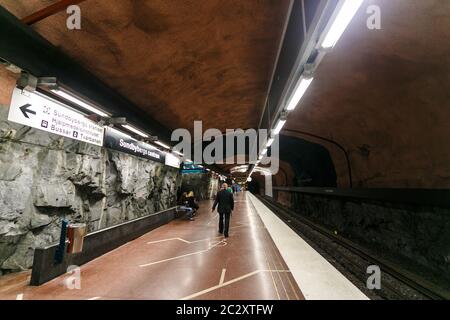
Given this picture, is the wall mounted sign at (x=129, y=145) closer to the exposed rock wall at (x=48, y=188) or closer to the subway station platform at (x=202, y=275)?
the exposed rock wall at (x=48, y=188)

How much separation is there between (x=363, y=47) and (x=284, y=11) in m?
1.83

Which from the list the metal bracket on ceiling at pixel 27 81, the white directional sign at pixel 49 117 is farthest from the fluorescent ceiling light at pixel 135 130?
the metal bracket on ceiling at pixel 27 81

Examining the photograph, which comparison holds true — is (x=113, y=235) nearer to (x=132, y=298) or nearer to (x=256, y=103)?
(x=132, y=298)

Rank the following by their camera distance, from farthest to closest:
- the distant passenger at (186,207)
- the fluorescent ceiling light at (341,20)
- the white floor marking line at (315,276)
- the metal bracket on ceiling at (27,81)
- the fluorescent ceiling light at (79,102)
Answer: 1. the distant passenger at (186,207)
2. the fluorescent ceiling light at (79,102)
3. the metal bracket on ceiling at (27,81)
4. the white floor marking line at (315,276)
5. the fluorescent ceiling light at (341,20)

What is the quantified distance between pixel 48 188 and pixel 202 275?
3.70 meters

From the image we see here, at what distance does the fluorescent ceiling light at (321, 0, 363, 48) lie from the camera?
6.34 ft

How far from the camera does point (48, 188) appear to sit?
176 inches

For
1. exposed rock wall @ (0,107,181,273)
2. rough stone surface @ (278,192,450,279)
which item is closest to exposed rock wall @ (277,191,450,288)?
rough stone surface @ (278,192,450,279)

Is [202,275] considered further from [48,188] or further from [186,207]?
[186,207]

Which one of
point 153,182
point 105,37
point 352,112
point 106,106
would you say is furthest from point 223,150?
point 105,37

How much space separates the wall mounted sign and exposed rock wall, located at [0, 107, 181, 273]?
369 millimetres

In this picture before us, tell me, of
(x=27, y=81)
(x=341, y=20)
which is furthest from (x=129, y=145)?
(x=341, y=20)

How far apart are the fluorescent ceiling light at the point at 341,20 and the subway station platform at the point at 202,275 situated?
336cm

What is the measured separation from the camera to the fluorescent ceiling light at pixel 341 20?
A: 1.93 meters
